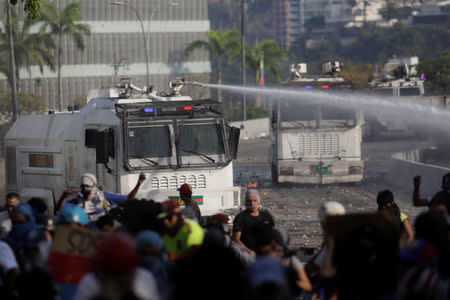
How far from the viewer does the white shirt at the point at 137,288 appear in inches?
201

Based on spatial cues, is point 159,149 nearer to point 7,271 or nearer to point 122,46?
point 7,271

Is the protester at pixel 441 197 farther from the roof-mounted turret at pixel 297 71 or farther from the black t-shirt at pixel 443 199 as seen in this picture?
the roof-mounted turret at pixel 297 71

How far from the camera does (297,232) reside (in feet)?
56.4

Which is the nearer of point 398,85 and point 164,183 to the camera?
point 164,183

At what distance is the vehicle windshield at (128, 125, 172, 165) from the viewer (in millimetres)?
14422

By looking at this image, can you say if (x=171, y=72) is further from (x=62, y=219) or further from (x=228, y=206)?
(x=62, y=219)

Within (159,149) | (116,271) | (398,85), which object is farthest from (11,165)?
(398,85)

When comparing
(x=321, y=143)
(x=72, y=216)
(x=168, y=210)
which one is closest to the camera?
(x=72, y=216)

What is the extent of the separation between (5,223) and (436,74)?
5292 centimetres

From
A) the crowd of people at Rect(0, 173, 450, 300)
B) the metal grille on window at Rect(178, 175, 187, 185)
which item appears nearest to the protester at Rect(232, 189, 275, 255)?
the crowd of people at Rect(0, 173, 450, 300)

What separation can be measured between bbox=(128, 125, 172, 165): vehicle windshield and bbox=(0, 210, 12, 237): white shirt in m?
4.69

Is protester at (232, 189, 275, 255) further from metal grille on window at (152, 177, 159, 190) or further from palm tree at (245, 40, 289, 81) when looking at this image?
palm tree at (245, 40, 289, 81)

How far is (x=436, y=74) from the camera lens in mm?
59062

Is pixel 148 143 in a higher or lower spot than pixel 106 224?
higher
